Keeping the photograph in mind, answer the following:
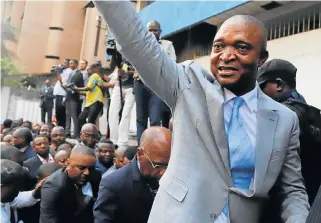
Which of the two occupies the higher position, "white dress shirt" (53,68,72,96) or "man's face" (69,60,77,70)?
"man's face" (69,60,77,70)

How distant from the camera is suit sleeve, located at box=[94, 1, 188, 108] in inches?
55.9

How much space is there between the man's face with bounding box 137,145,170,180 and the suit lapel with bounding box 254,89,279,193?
96cm

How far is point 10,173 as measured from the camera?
130 inches

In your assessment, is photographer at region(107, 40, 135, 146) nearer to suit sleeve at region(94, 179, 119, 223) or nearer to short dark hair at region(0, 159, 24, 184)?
short dark hair at region(0, 159, 24, 184)

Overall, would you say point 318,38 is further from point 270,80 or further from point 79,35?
point 79,35

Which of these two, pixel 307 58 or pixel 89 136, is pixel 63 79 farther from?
pixel 307 58

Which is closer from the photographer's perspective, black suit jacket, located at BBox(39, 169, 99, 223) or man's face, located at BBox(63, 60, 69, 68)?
black suit jacket, located at BBox(39, 169, 99, 223)

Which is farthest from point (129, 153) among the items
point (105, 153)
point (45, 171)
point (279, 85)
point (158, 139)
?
point (279, 85)

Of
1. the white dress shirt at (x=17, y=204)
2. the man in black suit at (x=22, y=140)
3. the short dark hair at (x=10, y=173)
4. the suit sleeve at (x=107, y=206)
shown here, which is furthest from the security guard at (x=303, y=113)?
the man in black suit at (x=22, y=140)

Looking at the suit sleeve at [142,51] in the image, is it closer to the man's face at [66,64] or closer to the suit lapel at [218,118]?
the suit lapel at [218,118]

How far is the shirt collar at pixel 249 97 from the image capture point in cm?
167

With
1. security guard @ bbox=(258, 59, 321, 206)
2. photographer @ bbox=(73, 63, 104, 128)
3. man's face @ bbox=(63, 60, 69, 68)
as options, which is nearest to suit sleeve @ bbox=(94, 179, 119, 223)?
security guard @ bbox=(258, 59, 321, 206)

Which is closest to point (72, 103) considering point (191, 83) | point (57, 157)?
point (57, 157)

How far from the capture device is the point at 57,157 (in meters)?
4.71
